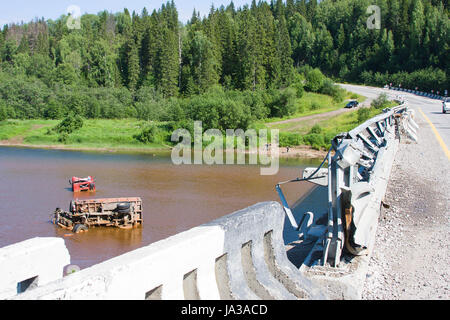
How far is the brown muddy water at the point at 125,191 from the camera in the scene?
20.2 m

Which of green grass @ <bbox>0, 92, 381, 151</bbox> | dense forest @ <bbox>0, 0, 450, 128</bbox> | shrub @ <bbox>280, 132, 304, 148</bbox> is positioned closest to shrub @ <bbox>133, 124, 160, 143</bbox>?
green grass @ <bbox>0, 92, 381, 151</bbox>

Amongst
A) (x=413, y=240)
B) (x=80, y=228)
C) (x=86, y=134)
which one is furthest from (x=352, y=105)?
(x=413, y=240)

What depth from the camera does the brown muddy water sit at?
20156 mm

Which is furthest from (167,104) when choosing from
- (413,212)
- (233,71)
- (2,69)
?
(413,212)

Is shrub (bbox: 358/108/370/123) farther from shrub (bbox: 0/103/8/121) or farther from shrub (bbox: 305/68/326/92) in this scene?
shrub (bbox: 0/103/8/121)

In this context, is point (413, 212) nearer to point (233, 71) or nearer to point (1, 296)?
point (1, 296)

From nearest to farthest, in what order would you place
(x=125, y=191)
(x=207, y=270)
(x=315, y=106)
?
(x=207, y=270)
(x=125, y=191)
(x=315, y=106)

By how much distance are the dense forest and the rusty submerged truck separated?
3174cm

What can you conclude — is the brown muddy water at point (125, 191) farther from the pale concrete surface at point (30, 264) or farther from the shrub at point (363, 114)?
the pale concrete surface at point (30, 264)
